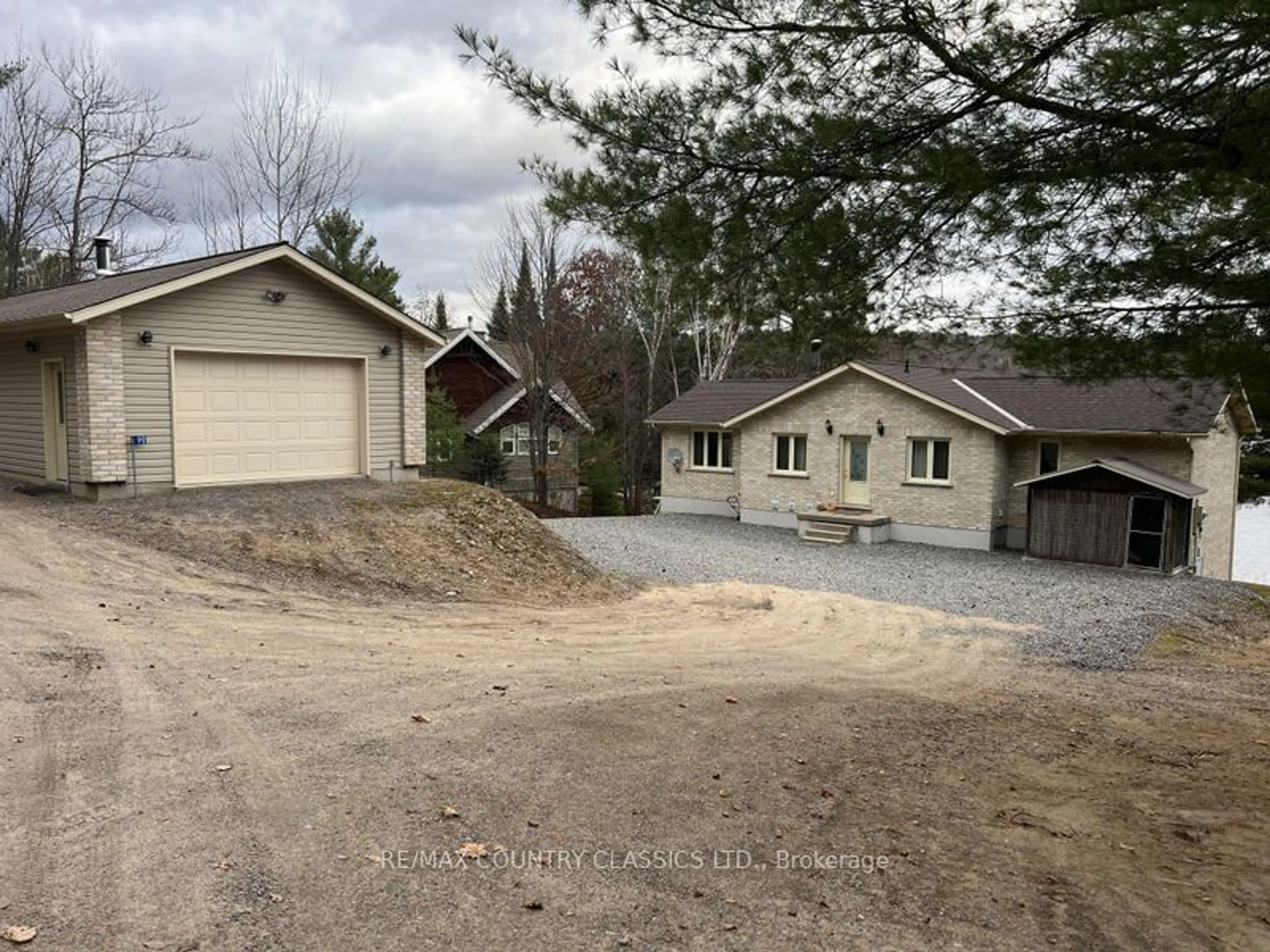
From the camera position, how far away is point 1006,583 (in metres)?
16.3

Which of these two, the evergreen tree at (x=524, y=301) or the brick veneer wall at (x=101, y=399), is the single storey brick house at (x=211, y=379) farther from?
the evergreen tree at (x=524, y=301)

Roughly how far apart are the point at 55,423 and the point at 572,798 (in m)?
12.9

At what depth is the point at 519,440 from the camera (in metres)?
30.8

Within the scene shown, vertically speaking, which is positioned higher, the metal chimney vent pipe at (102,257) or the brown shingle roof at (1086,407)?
the metal chimney vent pipe at (102,257)

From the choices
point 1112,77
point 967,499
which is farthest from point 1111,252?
point 967,499

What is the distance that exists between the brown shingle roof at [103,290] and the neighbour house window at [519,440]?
1469 cm

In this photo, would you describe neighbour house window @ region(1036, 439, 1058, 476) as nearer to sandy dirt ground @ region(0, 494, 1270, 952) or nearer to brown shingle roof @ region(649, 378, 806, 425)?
brown shingle roof @ region(649, 378, 806, 425)

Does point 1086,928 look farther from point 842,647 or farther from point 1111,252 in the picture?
point 842,647

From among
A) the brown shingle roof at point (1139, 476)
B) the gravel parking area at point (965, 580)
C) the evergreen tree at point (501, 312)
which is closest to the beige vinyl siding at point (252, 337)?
the gravel parking area at point (965, 580)

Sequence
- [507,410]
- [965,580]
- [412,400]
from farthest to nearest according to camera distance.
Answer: [507,410], [965,580], [412,400]

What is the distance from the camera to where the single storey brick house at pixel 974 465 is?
18.2m

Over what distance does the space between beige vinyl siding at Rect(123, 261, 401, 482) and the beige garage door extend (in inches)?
8.7

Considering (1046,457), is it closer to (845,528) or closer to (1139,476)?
(1139,476)

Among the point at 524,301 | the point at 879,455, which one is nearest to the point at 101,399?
the point at 524,301
